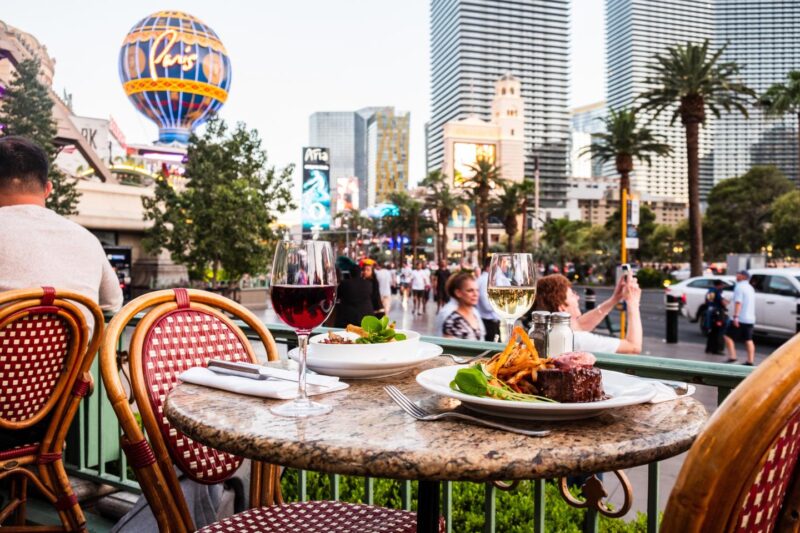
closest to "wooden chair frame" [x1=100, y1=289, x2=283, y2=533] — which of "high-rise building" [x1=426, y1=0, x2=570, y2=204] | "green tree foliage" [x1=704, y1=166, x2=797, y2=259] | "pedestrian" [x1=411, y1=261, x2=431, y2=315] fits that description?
"pedestrian" [x1=411, y1=261, x2=431, y2=315]

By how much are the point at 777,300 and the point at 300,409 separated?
55.4ft

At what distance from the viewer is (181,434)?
5.98ft

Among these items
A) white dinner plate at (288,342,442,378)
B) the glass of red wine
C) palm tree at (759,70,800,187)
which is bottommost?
white dinner plate at (288,342,442,378)

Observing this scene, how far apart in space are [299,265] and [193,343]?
0.83 meters

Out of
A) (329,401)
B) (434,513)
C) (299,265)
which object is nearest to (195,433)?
(329,401)

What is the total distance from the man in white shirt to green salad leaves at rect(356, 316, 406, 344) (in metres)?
1.58

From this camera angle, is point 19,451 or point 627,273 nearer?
point 19,451

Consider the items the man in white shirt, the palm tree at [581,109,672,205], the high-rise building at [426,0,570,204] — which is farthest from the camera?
the high-rise building at [426,0,570,204]

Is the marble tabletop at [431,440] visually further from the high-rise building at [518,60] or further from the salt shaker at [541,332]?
the high-rise building at [518,60]

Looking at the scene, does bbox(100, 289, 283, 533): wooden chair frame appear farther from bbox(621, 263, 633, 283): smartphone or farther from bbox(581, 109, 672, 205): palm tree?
bbox(581, 109, 672, 205): palm tree

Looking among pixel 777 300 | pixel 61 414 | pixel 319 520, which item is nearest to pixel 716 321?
pixel 777 300

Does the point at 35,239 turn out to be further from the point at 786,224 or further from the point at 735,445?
the point at 786,224

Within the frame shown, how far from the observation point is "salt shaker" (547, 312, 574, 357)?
1.71 m

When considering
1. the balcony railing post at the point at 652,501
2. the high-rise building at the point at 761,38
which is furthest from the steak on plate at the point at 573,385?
the high-rise building at the point at 761,38
